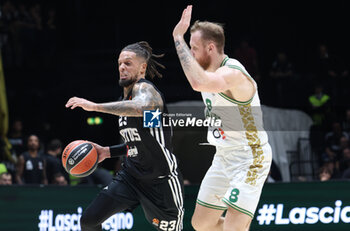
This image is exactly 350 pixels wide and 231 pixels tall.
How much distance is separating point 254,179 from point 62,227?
343 centimetres

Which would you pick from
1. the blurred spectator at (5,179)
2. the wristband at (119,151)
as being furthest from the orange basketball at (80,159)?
the blurred spectator at (5,179)

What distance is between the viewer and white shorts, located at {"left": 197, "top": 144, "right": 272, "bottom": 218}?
5746mm

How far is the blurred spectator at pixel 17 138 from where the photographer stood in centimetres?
1189

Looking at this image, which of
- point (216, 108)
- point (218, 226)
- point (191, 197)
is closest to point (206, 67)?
point (216, 108)

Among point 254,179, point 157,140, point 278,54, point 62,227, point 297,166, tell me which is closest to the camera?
point 254,179

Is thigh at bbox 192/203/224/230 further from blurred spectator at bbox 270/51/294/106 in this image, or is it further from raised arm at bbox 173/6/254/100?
blurred spectator at bbox 270/51/294/106

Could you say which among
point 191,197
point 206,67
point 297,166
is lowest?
point 297,166

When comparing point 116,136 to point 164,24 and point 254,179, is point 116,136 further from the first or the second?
point 254,179

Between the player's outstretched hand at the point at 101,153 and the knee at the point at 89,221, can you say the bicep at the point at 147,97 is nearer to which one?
the player's outstretched hand at the point at 101,153

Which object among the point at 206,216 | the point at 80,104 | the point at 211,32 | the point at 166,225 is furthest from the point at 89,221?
the point at 211,32

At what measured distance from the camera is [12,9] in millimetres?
13617

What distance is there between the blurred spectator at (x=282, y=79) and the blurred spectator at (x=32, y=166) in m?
5.05

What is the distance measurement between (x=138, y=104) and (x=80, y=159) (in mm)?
861

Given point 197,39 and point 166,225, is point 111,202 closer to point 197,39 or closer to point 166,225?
point 166,225
